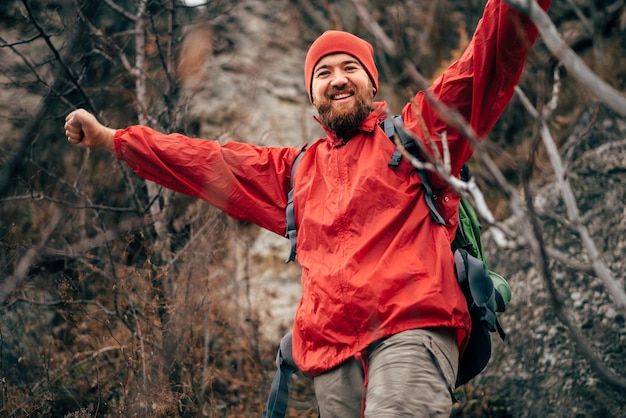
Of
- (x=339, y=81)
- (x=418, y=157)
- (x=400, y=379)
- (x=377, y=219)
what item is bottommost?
(x=400, y=379)

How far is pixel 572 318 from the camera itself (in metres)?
5.25

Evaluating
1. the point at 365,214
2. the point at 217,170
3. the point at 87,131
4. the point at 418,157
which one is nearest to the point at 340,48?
the point at 418,157

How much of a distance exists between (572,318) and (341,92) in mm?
2850

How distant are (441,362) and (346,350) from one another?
1.48ft

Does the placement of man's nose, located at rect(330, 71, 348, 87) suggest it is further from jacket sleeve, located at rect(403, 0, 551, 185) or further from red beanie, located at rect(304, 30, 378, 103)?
jacket sleeve, located at rect(403, 0, 551, 185)

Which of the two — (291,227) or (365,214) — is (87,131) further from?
(365,214)

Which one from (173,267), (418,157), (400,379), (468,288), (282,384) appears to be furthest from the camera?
(173,267)

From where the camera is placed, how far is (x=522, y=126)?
27.2ft

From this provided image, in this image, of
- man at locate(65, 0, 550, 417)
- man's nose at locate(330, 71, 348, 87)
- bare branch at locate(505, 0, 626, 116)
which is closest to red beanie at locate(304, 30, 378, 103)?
man at locate(65, 0, 550, 417)

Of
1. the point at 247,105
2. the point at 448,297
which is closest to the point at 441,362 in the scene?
the point at 448,297

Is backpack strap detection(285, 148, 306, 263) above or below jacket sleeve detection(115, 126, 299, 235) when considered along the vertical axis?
below

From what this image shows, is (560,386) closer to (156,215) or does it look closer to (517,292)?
(517,292)

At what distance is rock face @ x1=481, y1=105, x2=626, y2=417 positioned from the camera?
4.93m

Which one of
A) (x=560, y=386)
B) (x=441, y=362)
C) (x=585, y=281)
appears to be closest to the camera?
(x=441, y=362)
